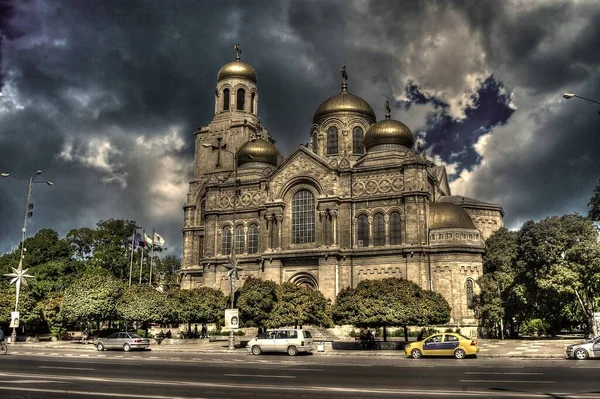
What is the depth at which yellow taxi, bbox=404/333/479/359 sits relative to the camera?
31453 mm

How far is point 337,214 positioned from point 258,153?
1476 cm

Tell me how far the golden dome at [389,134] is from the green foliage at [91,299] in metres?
30.2

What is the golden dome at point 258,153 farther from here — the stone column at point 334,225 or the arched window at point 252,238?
the stone column at point 334,225

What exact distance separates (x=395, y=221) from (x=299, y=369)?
34898 millimetres

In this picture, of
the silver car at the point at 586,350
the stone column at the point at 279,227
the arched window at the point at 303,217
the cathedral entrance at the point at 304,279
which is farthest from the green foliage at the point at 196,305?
the silver car at the point at 586,350

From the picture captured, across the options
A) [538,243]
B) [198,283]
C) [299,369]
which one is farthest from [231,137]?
[299,369]

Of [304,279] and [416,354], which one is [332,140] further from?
[416,354]

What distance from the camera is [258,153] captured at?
6856cm

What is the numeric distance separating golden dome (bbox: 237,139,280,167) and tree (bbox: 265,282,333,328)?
23076 mm

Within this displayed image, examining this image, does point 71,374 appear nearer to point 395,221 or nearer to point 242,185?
point 395,221

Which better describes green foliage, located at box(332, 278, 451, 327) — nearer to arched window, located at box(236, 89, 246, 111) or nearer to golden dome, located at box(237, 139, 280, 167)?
golden dome, located at box(237, 139, 280, 167)

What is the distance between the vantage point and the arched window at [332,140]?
69137 millimetres

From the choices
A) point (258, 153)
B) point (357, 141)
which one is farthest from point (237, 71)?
point (357, 141)

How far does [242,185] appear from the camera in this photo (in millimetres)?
65000
